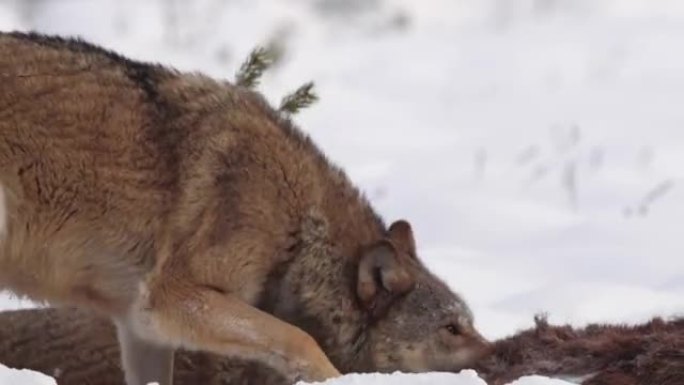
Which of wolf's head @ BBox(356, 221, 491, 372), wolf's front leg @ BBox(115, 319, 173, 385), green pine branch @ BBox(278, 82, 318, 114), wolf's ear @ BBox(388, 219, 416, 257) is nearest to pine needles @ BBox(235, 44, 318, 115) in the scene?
green pine branch @ BBox(278, 82, 318, 114)

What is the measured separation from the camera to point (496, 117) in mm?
18891

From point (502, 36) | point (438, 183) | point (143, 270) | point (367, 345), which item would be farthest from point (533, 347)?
point (502, 36)

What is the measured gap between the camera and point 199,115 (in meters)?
7.83

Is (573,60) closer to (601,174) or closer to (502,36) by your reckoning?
(502,36)

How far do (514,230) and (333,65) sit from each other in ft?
25.9

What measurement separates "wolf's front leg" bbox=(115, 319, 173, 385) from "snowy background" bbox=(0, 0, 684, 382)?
6.89ft

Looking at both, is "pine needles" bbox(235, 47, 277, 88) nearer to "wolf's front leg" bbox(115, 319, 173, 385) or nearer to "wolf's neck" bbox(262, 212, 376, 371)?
"wolf's neck" bbox(262, 212, 376, 371)

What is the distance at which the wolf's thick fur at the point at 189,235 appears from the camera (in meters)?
7.43

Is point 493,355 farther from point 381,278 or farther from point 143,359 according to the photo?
point 143,359

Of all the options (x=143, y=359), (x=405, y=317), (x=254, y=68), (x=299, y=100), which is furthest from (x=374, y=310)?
(x=254, y=68)

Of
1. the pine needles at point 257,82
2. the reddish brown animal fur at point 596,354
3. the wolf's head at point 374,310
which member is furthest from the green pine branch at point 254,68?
the reddish brown animal fur at point 596,354

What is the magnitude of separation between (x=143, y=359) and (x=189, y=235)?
64 centimetres

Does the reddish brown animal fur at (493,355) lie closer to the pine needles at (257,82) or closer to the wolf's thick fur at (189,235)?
the wolf's thick fur at (189,235)

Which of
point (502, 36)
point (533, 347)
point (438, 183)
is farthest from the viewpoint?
point (502, 36)
